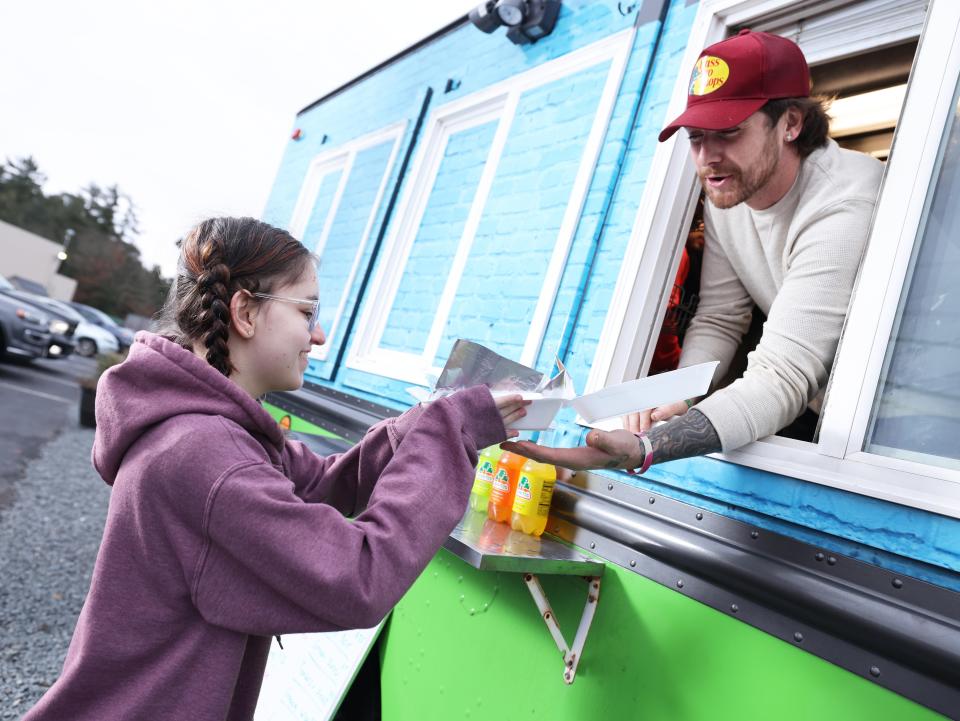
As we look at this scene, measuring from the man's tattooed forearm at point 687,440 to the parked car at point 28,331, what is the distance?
12.4 m

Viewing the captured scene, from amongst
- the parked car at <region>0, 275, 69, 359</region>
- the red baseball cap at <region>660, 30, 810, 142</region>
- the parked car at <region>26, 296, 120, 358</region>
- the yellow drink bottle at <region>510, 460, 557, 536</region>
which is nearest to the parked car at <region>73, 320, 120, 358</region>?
the parked car at <region>26, 296, 120, 358</region>

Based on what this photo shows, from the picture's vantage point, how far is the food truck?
4.89 ft

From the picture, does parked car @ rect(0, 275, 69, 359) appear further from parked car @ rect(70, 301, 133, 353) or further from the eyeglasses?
the eyeglasses

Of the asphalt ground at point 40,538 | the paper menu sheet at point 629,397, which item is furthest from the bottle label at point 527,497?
the asphalt ground at point 40,538

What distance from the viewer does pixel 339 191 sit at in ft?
17.8

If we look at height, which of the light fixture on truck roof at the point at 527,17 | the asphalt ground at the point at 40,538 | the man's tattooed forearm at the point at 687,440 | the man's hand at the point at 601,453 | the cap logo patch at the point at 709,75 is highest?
the light fixture on truck roof at the point at 527,17

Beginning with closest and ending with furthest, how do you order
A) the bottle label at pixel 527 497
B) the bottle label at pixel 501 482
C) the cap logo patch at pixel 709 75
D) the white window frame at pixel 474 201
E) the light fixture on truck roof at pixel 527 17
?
1. the cap logo patch at pixel 709 75
2. the bottle label at pixel 527 497
3. the bottle label at pixel 501 482
4. the white window frame at pixel 474 201
5. the light fixture on truck roof at pixel 527 17

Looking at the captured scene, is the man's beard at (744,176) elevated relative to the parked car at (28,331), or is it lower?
elevated

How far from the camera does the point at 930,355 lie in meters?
1.58

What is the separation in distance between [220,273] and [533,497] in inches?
52.4

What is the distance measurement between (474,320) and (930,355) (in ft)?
6.73

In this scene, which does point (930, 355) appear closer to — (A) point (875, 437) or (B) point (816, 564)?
(A) point (875, 437)

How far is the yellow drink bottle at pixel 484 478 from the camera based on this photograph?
2543mm

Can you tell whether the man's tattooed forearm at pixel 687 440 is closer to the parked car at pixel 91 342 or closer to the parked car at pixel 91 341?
the parked car at pixel 91 342
